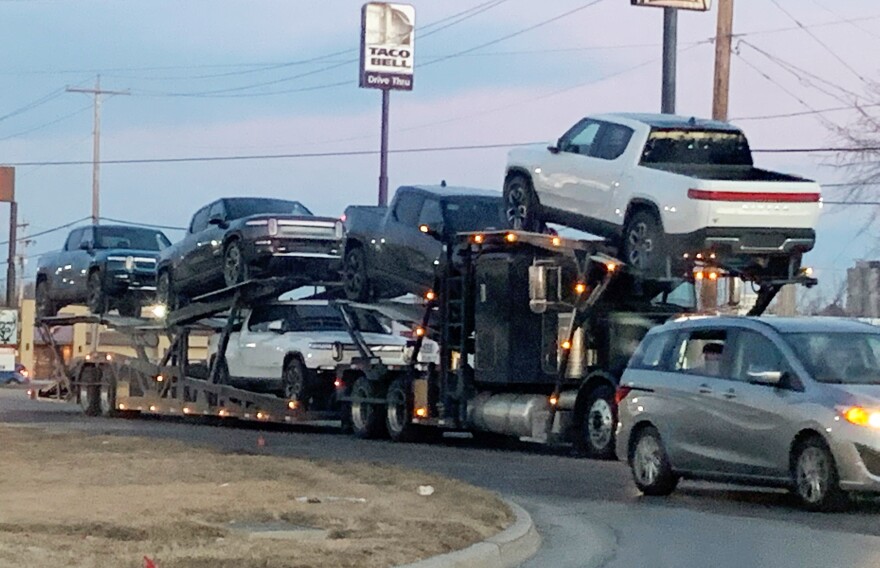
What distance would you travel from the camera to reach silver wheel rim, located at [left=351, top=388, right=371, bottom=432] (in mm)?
26109

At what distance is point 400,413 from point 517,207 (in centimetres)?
451

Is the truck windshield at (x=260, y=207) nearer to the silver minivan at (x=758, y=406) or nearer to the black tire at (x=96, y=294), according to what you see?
the black tire at (x=96, y=294)

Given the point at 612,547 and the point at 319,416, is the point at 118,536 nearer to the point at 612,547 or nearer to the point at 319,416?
the point at 612,547

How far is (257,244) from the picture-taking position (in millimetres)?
26141

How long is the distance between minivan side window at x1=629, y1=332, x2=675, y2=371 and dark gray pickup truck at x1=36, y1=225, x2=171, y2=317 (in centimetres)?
1638

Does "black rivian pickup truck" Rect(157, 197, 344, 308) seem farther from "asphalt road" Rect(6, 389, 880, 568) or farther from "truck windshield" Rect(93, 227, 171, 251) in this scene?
"asphalt road" Rect(6, 389, 880, 568)

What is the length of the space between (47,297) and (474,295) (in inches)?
531

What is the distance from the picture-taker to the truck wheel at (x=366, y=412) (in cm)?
2597

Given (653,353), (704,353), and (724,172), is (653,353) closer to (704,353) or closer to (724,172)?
(704,353)

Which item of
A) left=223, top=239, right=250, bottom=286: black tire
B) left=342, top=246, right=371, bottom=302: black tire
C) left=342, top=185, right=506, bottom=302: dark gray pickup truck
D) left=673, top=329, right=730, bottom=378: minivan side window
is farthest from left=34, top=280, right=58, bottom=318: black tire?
left=673, top=329, right=730, bottom=378: minivan side window

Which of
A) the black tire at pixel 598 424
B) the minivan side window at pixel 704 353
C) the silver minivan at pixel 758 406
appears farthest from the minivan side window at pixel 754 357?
the black tire at pixel 598 424

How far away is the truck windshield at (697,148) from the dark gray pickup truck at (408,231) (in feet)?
13.3

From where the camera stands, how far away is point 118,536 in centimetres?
1088

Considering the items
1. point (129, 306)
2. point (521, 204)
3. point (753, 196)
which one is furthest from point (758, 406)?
point (129, 306)
